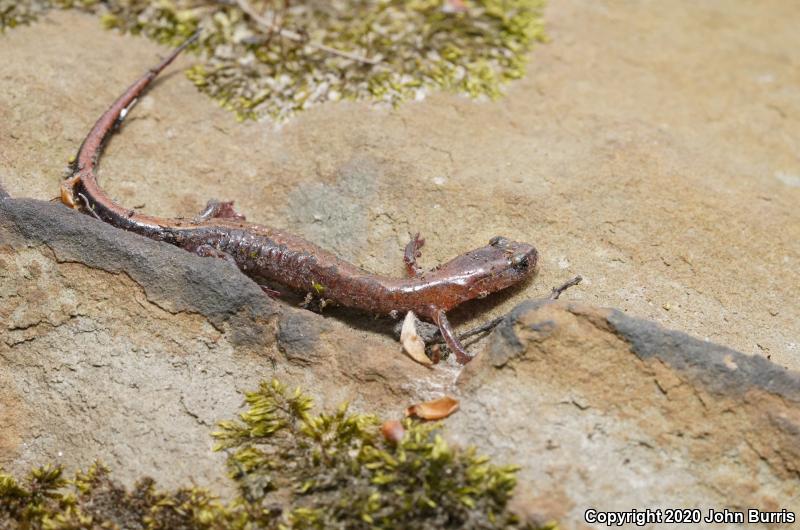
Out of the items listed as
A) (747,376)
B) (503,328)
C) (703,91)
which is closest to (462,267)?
(503,328)

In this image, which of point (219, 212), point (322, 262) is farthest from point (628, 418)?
point (219, 212)

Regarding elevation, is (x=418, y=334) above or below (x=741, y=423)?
below

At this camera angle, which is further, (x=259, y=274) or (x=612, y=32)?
(x=612, y=32)

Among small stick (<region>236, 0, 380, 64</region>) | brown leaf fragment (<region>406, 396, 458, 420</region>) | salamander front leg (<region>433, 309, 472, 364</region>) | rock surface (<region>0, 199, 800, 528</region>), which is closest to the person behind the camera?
rock surface (<region>0, 199, 800, 528</region>)

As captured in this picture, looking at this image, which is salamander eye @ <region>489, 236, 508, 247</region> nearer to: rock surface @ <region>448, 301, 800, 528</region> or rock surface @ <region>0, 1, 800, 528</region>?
rock surface @ <region>0, 1, 800, 528</region>

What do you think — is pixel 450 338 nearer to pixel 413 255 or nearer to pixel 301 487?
pixel 413 255

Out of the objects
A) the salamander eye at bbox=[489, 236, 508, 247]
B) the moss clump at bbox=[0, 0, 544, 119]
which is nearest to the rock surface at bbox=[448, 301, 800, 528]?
the salamander eye at bbox=[489, 236, 508, 247]

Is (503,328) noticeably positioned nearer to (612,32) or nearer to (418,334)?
(418,334)
